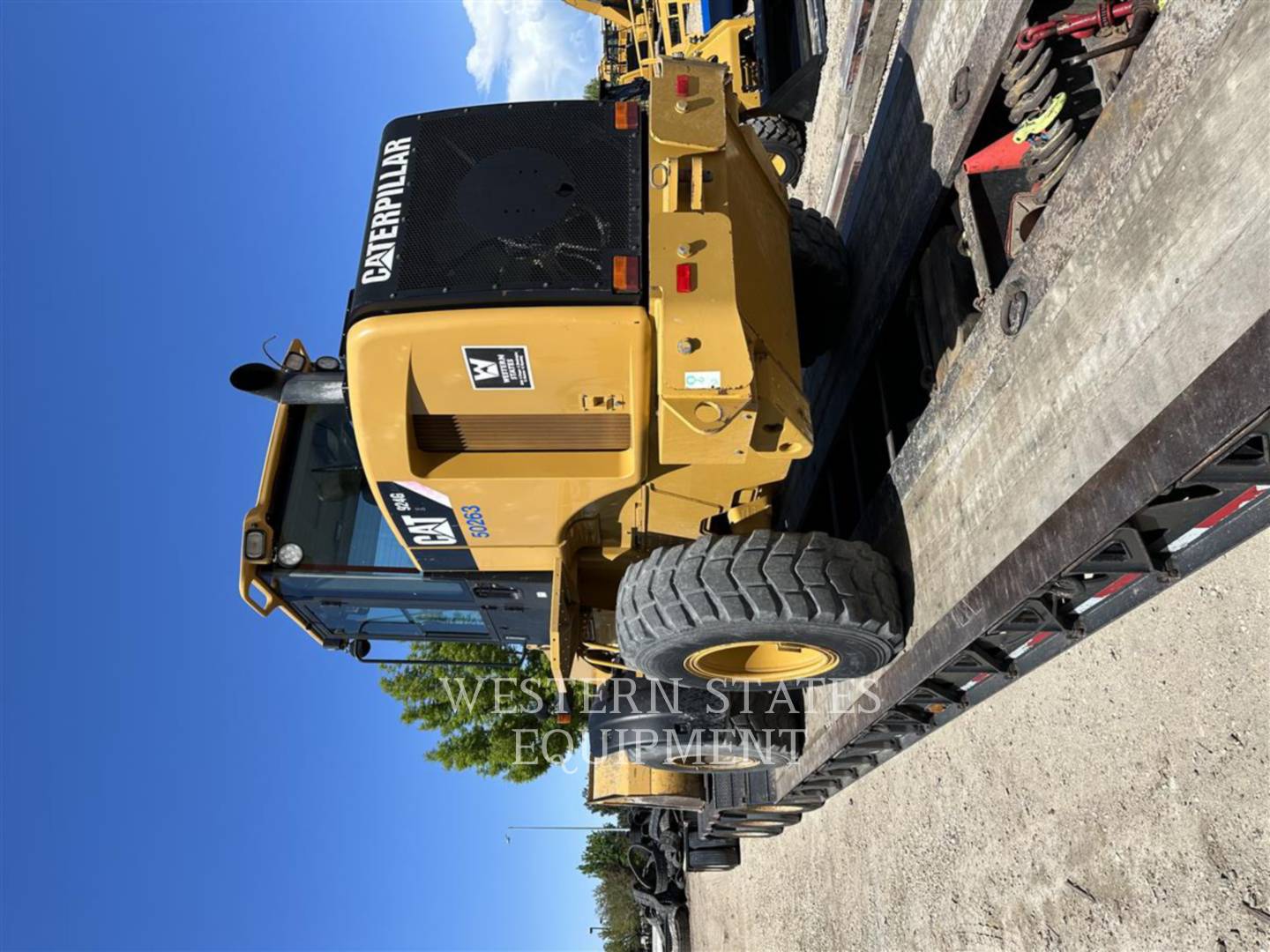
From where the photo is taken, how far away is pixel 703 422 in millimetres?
3473

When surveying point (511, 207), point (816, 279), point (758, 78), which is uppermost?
point (758, 78)

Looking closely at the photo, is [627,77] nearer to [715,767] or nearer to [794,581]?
[715,767]

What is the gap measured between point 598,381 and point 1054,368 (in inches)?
64.9

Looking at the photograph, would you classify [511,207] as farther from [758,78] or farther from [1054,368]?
[758,78]

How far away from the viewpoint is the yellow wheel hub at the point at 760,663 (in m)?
4.31

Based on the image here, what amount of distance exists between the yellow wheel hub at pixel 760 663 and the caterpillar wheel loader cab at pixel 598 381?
0.03 m

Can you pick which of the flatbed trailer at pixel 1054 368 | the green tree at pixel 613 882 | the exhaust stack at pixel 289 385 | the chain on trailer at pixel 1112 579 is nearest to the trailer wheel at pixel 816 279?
the flatbed trailer at pixel 1054 368

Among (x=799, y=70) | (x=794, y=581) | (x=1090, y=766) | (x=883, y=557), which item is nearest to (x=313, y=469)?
(x=794, y=581)

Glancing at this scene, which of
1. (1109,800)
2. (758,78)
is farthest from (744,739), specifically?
(758,78)

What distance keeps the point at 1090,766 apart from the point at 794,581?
194 centimetres

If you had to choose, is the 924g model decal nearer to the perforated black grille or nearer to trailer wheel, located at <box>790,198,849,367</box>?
the perforated black grille

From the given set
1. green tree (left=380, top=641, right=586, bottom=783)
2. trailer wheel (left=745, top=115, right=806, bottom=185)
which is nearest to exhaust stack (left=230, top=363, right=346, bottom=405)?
trailer wheel (left=745, top=115, right=806, bottom=185)

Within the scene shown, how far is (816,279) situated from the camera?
513cm

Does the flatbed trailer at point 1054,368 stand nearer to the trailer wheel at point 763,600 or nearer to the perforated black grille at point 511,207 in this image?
the trailer wheel at point 763,600
